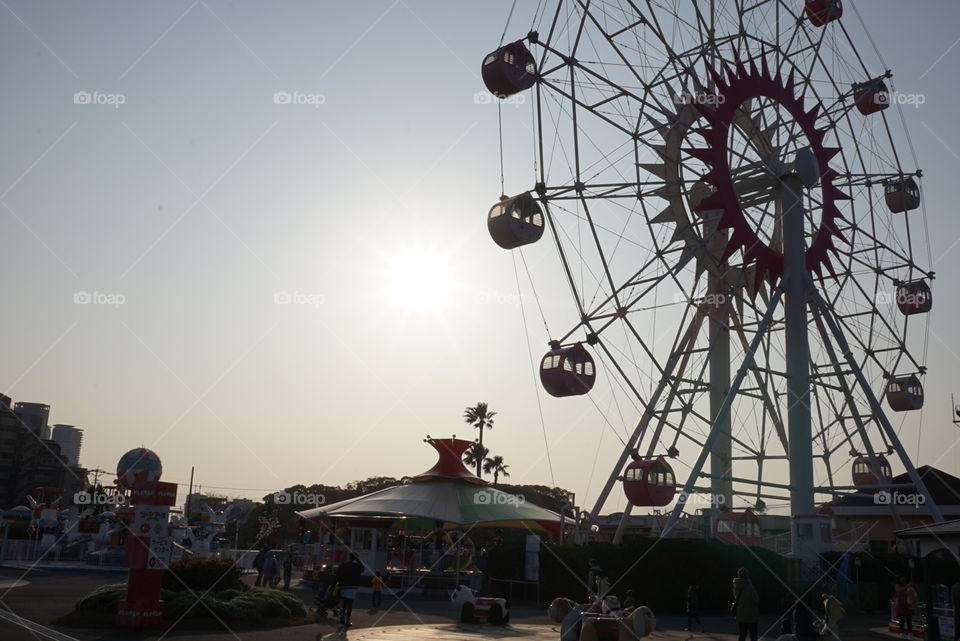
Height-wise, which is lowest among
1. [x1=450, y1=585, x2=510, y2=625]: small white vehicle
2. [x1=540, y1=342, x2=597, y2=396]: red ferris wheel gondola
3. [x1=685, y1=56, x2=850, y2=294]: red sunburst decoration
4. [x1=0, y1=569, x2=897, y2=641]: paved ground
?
[x1=0, y1=569, x2=897, y2=641]: paved ground

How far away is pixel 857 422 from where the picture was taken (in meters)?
28.1

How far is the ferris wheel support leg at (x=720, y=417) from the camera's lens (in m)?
24.7

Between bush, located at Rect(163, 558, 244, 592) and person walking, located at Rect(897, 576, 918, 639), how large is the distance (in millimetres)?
14734

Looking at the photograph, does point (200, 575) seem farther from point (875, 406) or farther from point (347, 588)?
point (875, 406)

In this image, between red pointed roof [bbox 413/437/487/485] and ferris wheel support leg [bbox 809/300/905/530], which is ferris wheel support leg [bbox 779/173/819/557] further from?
red pointed roof [bbox 413/437/487/485]

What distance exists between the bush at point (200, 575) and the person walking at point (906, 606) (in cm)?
1473

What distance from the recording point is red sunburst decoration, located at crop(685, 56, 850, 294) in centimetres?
2672

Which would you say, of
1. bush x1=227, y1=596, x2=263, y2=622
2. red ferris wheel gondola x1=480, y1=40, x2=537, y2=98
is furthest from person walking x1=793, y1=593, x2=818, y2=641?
red ferris wheel gondola x1=480, y1=40, x2=537, y2=98

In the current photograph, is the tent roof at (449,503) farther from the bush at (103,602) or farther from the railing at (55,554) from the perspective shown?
the bush at (103,602)

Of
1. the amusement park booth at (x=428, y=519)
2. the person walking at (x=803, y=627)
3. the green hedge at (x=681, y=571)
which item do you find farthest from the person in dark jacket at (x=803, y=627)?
the amusement park booth at (x=428, y=519)

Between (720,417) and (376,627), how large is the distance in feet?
39.1

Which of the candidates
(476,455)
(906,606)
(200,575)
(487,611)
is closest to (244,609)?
(200,575)

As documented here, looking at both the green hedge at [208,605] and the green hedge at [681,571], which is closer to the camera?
the green hedge at [208,605]

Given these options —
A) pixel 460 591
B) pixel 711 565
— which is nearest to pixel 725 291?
pixel 711 565
